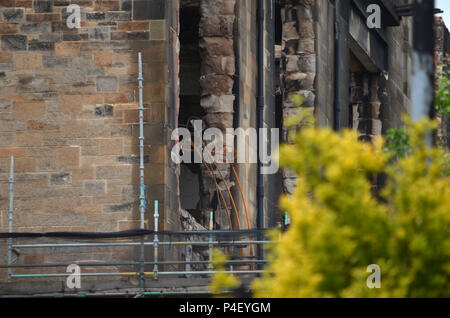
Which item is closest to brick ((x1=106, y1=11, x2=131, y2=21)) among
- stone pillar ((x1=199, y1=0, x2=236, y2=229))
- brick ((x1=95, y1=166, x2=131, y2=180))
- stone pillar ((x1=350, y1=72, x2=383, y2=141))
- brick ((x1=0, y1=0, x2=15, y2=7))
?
brick ((x1=0, y1=0, x2=15, y2=7))

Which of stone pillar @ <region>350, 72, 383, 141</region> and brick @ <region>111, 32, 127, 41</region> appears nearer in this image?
brick @ <region>111, 32, 127, 41</region>

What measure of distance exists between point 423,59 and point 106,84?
428 inches

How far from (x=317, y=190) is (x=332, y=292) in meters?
0.72

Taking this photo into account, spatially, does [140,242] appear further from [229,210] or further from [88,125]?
[229,210]

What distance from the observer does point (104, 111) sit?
66.4 feet

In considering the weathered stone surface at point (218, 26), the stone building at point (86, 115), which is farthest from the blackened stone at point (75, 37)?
the weathered stone surface at point (218, 26)

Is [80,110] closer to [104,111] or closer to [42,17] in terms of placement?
[104,111]

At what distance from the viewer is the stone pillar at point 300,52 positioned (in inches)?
1211

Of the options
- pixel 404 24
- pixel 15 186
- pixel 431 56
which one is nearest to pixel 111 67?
pixel 15 186

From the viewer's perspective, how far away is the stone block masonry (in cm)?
2006

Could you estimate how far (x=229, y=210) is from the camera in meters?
24.7

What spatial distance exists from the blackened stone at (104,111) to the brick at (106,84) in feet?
0.88

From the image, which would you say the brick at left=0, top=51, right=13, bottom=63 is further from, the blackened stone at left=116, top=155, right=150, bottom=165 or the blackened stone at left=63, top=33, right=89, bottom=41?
the blackened stone at left=116, top=155, right=150, bottom=165

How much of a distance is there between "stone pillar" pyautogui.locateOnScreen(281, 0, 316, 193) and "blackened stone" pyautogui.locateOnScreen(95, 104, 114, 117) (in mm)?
10824
